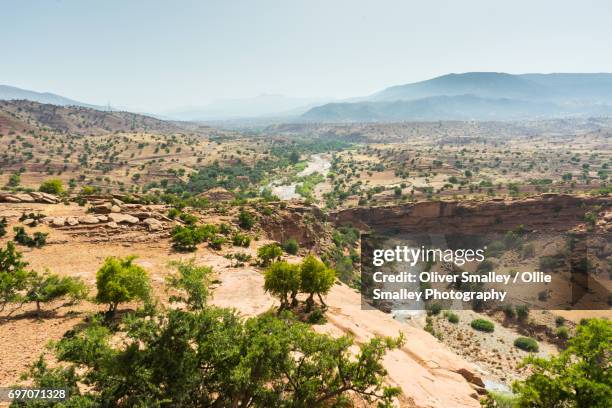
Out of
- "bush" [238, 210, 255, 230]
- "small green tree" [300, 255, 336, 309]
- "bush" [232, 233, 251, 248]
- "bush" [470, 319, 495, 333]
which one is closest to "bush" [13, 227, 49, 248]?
"bush" [232, 233, 251, 248]

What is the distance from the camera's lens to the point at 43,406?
10.7 meters

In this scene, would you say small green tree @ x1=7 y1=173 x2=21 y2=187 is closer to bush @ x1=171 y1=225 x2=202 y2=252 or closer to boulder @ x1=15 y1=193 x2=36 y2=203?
boulder @ x1=15 y1=193 x2=36 y2=203

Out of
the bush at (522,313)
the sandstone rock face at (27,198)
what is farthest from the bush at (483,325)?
the sandstone rock face at (27,198)

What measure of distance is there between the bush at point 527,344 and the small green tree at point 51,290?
41509 mm

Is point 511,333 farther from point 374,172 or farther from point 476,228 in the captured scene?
point 374,172

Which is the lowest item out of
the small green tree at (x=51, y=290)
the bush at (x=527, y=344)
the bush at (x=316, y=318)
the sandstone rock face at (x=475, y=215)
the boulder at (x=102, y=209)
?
the bush at (x=527, y=344)

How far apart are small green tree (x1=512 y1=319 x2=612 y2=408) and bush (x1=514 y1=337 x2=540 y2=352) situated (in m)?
27.8

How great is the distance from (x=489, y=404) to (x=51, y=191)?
203 feet

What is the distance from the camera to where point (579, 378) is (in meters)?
12.1

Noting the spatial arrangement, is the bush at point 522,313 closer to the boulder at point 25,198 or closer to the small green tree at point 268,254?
the small green tree at point 268,254

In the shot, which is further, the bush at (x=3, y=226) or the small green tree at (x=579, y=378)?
the bush at (x=3, y=226)

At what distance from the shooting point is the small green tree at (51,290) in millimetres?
20297

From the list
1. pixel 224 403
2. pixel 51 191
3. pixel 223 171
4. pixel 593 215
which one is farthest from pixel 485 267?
pixel 223 171

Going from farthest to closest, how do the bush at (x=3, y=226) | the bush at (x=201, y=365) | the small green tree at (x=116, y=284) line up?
the bush at (x=3, y=226) → the small green tree at (x=116, y=284) → the bush at (x=201, y=365)
